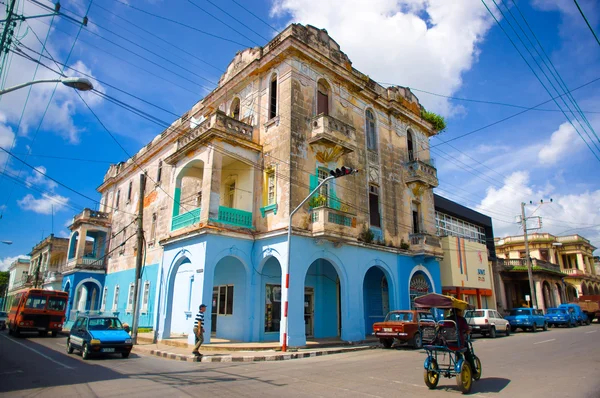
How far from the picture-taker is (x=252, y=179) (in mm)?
19000

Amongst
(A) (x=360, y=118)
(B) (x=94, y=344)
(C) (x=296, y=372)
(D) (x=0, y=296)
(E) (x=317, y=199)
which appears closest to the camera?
(C) (x=296, y=372)

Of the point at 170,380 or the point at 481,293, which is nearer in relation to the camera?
the point at 170,380

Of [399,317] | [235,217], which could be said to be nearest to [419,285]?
[399,317]

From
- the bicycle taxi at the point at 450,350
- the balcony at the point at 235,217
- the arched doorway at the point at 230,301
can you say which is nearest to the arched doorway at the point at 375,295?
the arched doorway at the point at 230,301

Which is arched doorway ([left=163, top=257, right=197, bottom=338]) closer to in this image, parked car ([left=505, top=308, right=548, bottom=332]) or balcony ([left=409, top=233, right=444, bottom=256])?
balcony ([left=409, top=233, right=444, bottom=256])

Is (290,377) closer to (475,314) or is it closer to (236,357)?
(236,357)

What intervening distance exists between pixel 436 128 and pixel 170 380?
25.5 m

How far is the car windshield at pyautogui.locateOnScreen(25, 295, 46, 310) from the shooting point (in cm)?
2205

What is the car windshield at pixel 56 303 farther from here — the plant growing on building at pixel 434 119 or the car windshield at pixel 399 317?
the plant growing on building at pixel 434 119

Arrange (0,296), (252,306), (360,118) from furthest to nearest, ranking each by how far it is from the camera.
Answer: (0,296), (360,118), (252,306)

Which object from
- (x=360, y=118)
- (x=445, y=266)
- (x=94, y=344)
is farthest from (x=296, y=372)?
(x=445, y=266)

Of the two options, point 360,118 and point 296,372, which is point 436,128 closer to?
point 360,118

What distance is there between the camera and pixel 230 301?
19.1 metres

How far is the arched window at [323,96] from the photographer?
804 inches
